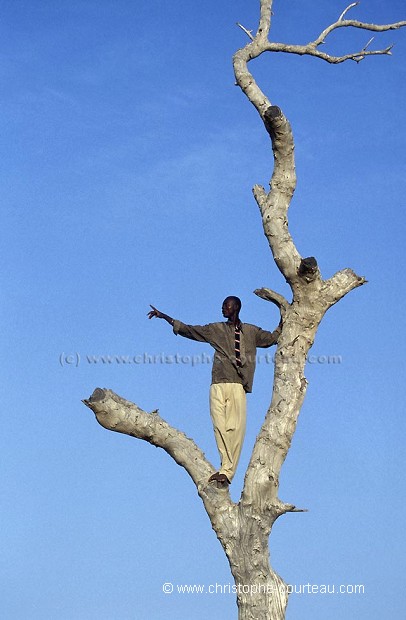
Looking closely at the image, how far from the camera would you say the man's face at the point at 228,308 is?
492 inches

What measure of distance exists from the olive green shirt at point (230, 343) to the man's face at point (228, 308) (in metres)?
0.14

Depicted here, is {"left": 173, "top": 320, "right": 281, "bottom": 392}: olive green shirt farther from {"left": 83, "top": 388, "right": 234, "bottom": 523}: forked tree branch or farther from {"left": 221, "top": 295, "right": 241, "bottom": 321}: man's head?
{"left": 83, "top": 388, "right": 234, "bottom": 523}: forked tree branch

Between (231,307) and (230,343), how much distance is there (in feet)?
1.65

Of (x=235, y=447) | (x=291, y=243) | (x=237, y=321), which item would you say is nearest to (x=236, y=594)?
(x=235, y=447)

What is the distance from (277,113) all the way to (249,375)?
359 centimetres

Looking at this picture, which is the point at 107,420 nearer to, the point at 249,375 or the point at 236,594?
the point at 249,375

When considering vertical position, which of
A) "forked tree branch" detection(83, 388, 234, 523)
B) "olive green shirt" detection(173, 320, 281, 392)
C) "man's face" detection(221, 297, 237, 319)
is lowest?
"forked tree branch" detection(83, 388, 234, 523)

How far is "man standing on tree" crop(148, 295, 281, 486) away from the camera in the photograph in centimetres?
1221

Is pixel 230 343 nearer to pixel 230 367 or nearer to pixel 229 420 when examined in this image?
pixel 230 367

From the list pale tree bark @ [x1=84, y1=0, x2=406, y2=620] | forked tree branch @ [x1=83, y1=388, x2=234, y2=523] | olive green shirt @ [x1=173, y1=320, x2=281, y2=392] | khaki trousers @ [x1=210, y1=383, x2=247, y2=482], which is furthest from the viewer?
olive green shirt @ [x1=173, y1=320, x2=281, y2=392]

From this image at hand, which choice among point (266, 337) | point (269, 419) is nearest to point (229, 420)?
point (269, 419)

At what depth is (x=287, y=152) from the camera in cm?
1247

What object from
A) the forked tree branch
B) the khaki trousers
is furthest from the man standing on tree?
the forked tree branch

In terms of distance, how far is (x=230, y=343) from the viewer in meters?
12.4
